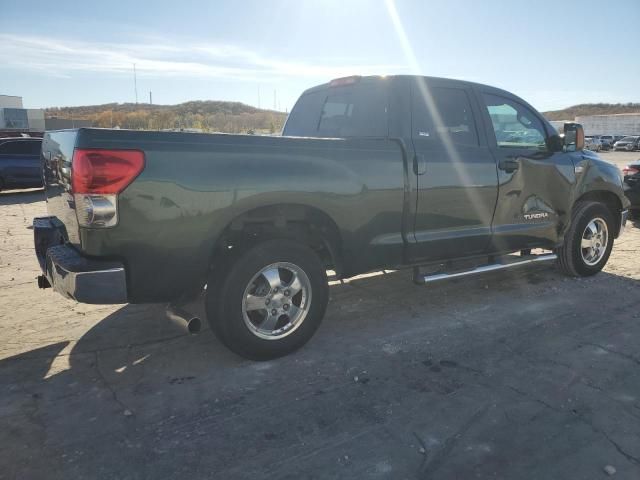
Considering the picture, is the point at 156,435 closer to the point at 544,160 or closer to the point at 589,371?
the point at 589,371

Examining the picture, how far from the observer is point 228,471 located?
2.51m

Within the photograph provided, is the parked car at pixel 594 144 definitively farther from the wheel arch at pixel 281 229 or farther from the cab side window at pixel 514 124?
Result: the wheel arch at pixel 281 229

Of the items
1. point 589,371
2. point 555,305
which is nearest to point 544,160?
point 555,305

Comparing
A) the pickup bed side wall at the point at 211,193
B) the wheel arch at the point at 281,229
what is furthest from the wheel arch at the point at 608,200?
the wheel arch at the point at 281,229

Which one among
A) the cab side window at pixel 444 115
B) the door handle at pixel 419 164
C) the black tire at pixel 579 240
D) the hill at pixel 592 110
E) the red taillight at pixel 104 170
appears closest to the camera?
the red taillight at pixel 104 170

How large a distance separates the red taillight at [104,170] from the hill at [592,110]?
145 meters

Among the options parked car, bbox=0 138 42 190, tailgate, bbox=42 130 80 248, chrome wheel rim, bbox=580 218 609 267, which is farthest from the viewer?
parked car, bbox=0 138 42 190

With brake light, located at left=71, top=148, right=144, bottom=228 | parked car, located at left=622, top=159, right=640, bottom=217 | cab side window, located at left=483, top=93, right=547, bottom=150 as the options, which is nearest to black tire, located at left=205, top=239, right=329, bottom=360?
brake light, located at left=71, top=148, right=144, bottom=228

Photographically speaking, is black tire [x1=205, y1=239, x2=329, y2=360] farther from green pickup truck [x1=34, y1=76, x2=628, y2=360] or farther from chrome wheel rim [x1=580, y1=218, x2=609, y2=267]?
chrome wheel rim [x1=580, y1=218, x2=609, y2=267]

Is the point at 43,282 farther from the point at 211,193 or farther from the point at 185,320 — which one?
the point at 211,193

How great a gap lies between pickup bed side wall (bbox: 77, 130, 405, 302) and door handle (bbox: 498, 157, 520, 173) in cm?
135

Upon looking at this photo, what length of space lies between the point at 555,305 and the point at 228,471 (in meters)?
3.69

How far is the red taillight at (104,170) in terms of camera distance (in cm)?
295

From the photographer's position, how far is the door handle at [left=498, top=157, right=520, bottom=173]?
478 cm
